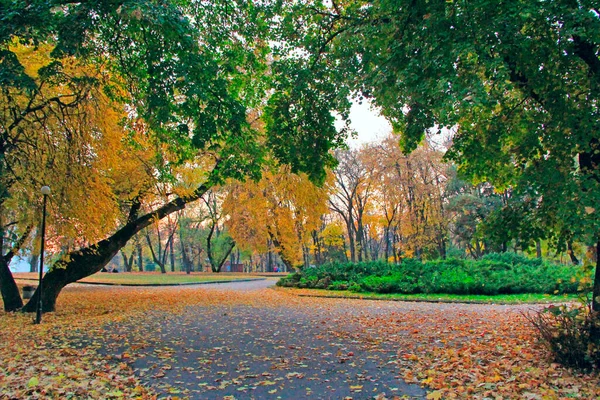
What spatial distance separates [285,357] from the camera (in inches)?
242

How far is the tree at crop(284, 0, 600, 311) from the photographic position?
4.68 m

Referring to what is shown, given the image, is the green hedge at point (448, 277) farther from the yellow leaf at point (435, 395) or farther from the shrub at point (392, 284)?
the yellow leaf at point (435, 395)

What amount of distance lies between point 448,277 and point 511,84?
1084cm

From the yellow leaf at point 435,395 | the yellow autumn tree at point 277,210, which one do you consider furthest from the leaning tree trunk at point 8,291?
the yellow leaf at point 435,395

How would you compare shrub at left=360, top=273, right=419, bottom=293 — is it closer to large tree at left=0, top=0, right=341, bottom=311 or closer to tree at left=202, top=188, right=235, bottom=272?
large tree at left=0, top=0, right=341, bottom=311

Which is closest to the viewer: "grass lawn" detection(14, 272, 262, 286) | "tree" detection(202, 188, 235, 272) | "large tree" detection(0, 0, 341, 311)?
"large tree" detection(0, 0, 341, 311)

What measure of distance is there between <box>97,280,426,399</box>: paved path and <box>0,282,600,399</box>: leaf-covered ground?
0.06 feet

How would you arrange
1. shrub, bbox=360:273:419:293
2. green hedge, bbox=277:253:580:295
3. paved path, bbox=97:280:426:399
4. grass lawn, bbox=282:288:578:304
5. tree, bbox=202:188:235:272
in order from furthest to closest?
tree, bbox=202:188:235:272 → shrub, bbox=360:273:419:293 → green hedge, bbox=277:253:580:295 → grass lawn, bbox=282:288:578:304 → paved path, bbox=97:280:426:399

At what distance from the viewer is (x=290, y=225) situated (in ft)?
84.7

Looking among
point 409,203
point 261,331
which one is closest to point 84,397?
point 261,331

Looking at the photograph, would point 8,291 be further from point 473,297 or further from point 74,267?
point 473,297

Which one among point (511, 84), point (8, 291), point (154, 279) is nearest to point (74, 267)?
point (8, 291)

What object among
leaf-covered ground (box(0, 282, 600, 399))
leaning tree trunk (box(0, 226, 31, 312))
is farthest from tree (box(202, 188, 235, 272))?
leaf-covered ground (box(0, 282, 600, 399))

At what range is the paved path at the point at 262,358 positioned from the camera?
184 inches
